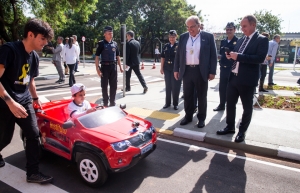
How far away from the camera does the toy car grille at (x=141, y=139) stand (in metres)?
3.19

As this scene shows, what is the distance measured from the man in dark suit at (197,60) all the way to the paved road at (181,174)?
4.34 feet

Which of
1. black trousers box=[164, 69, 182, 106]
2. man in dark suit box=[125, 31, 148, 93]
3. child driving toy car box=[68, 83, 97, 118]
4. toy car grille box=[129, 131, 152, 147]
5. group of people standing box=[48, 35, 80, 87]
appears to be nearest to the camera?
toy car grille box=[129, 131, 152, 147]

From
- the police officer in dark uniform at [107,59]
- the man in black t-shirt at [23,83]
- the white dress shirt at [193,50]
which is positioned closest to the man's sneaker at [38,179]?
the man in black t-shirt at [23,83]

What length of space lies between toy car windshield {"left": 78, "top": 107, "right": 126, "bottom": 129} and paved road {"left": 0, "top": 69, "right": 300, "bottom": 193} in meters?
0.77

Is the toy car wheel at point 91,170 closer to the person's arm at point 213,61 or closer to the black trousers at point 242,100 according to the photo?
the black trousers at point 242,100

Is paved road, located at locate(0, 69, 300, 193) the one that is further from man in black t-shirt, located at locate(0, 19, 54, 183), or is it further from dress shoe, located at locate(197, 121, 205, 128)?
dress shoe, located at locate(197, 121, 205, 128)

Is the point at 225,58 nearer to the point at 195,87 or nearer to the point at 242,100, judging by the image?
the point at 195,87

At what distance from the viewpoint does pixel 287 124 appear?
5547 millimetres

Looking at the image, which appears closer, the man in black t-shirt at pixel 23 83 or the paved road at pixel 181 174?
the man in black t-shirt at pixel 23 83

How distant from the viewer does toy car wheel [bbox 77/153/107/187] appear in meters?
3.03

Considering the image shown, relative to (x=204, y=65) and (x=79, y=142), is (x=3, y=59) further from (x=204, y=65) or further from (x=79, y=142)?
(x=204, y=65)

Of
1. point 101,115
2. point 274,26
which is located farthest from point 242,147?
point 274,26

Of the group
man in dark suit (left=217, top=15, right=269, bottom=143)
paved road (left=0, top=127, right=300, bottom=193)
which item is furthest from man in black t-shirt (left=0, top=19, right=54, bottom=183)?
man in dark suit (left=217, top=15, right=269, bottom=143)

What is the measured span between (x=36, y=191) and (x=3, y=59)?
1672 millimetres
